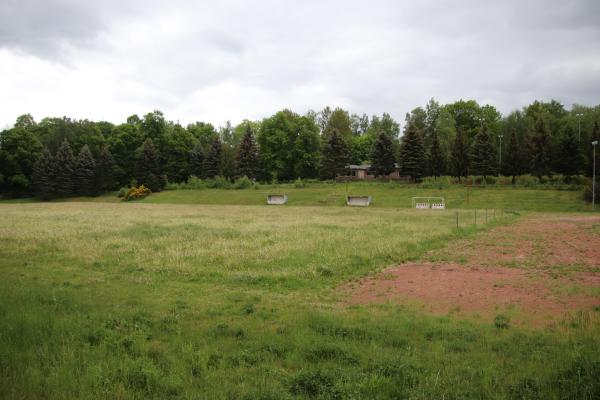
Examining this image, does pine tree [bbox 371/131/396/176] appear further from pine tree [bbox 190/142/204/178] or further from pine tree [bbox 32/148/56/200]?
pine tree [bbox 32/148/56/200]

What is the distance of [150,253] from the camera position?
1702cm

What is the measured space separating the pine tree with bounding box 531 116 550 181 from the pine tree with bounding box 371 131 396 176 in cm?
2285

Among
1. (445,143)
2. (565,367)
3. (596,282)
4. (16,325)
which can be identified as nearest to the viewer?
(565,367)

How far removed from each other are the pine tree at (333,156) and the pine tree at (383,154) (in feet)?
19.7

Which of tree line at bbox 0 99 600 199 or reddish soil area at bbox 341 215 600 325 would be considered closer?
reddish soil area at bbox 341 215 600 325

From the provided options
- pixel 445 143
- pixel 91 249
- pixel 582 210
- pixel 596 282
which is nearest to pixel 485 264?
pixel 596 282

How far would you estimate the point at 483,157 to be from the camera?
2699 inches

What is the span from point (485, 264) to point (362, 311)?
7.73m

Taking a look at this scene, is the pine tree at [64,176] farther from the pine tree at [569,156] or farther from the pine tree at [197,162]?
the pine tree at [569,156]

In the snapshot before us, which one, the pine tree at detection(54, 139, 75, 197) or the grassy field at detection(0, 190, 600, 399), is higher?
the pine tree at detection(54, 139, 75, 197)

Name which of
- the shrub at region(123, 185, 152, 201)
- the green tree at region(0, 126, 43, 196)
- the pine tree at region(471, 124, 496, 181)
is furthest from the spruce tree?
the pine tree at region(471, 124, 496, 181)

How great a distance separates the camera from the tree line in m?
71.1

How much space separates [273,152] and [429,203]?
45.0m

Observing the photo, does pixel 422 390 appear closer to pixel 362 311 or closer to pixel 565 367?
pixel 565 367
